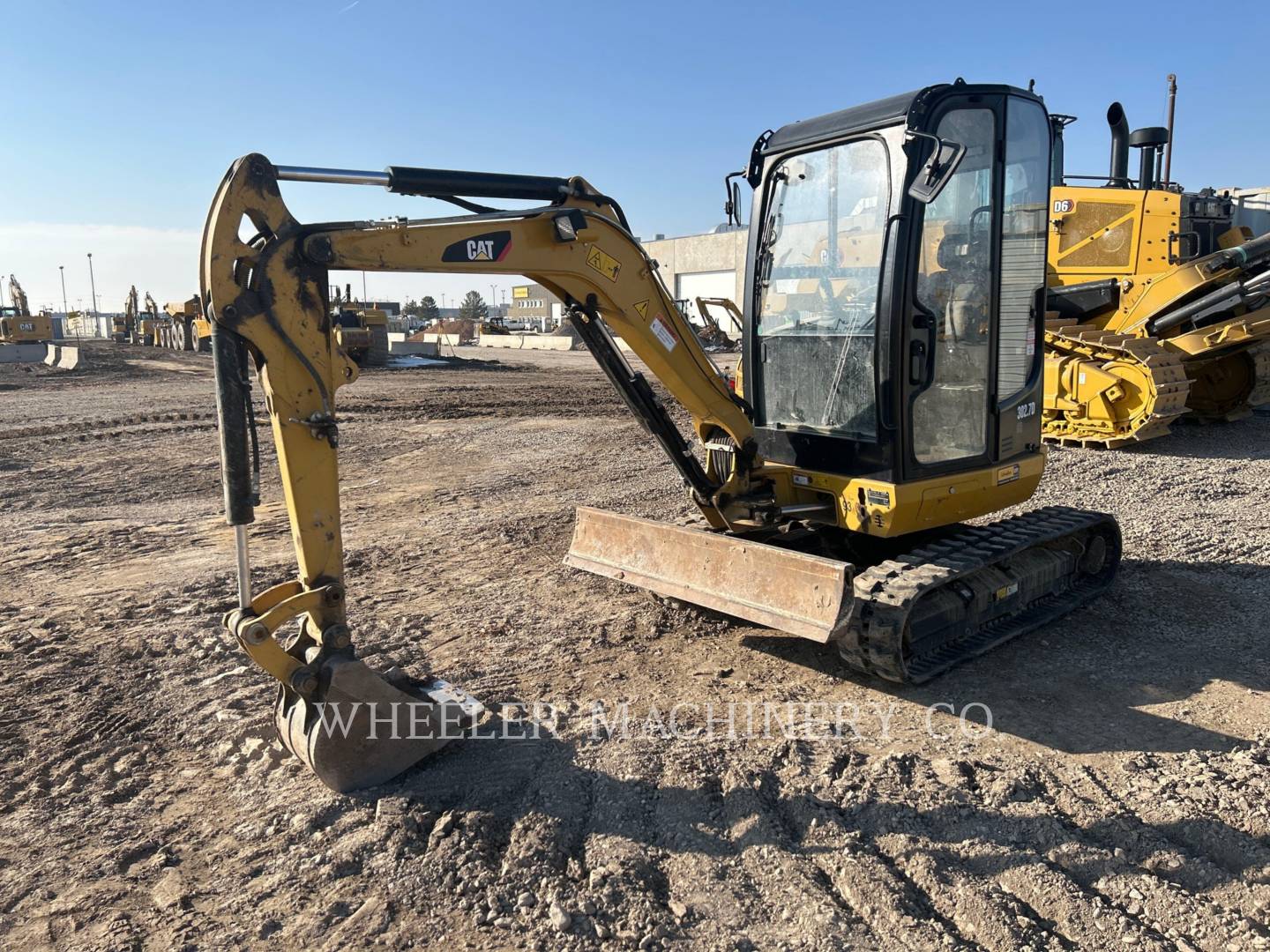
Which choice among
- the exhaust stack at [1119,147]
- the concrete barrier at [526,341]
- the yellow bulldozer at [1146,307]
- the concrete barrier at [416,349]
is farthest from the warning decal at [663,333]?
the concrete barrier at [526,341]

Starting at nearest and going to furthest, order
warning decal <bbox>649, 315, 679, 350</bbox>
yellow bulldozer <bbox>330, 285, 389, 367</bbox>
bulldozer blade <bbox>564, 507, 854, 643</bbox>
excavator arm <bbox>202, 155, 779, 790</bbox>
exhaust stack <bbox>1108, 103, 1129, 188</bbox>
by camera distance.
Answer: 1. excavator arm <bbox>202, 155, 779, 790</bbox>
2. bulldozer blade <bbox>564, 507, 854, 643</bbox>
3. warning decal <bbox>649, 315, 679, 350</bbox>
4. exhaust stack <bbox>1108, 103, 1129, 188</bbox>
5. yellow bulldozer <bbox>330, 285, 389, 367</bbox>

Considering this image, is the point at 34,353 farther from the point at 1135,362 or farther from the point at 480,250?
the point at 480,250

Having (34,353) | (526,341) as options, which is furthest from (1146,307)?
(34,353)

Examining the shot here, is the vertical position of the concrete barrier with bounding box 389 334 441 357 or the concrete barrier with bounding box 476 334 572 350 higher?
the concrete barrier with bounding box 476 334 572 350

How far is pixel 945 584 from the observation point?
4.67 m

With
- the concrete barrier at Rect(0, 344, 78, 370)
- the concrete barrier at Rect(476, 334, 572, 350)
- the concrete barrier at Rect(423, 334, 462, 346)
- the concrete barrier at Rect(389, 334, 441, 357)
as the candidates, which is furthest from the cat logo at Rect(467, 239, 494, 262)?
the concrete barrier at Rect(423, 334, 462, 346)

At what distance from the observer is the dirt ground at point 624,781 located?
2852mm

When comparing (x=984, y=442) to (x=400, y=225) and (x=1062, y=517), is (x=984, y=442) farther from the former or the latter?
(x=400, y=225)

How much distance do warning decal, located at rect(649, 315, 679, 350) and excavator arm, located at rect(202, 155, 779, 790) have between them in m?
0.67

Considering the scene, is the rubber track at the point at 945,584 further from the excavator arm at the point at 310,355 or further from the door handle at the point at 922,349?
the excavator arm at the point at 310,355

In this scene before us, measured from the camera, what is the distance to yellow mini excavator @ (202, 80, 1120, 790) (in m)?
3.45

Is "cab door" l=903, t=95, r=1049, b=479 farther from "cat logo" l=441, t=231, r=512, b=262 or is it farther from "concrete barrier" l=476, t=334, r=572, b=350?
"concrete barrier" l=476, t=334, r=572, b=350

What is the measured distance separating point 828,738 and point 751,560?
1010mm

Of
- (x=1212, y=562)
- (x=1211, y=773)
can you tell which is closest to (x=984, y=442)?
(x=1211, y=773)
